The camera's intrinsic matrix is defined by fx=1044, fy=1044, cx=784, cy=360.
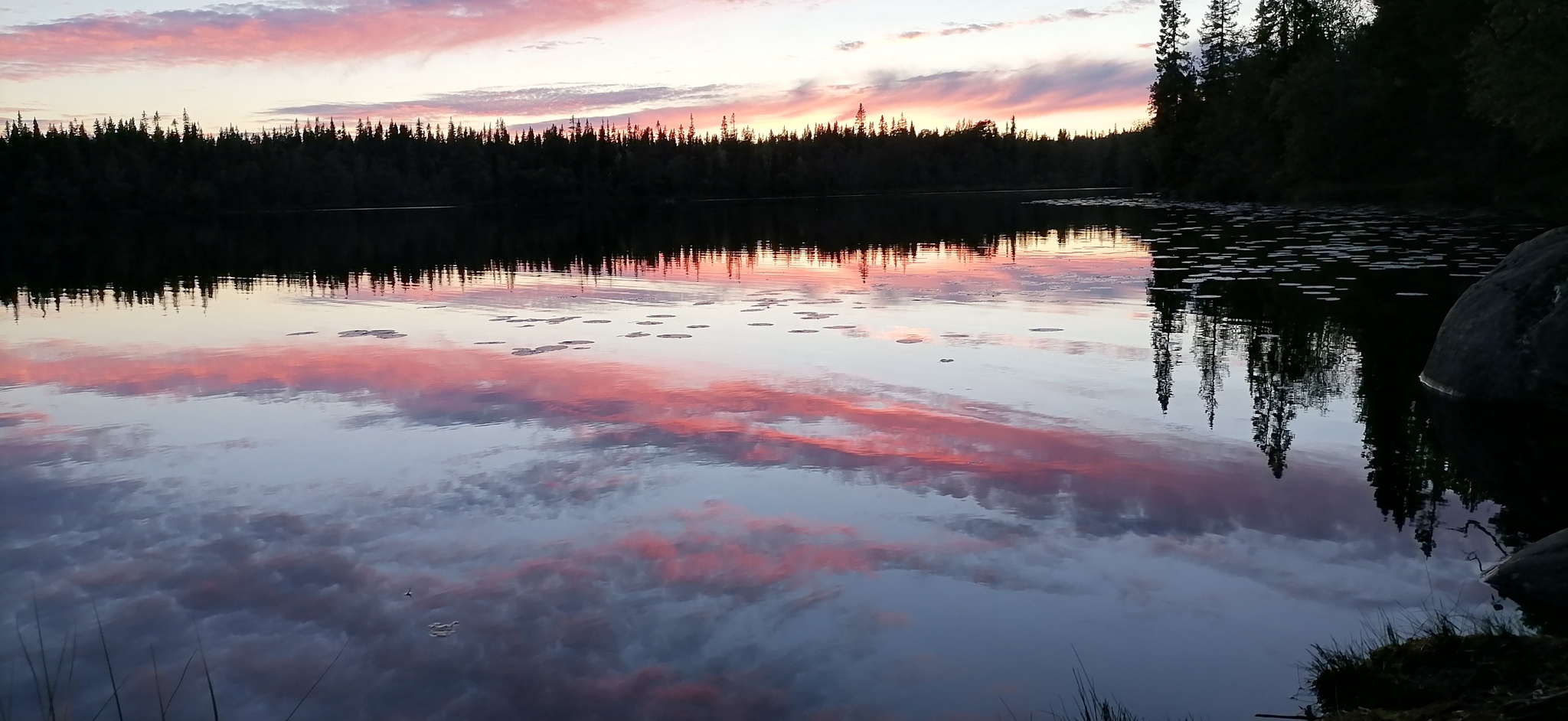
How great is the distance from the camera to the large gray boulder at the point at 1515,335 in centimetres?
877

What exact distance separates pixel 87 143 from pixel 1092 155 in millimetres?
151371

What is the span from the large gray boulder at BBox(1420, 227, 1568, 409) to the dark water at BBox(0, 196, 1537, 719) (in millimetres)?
636

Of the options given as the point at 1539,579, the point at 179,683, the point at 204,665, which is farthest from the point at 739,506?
the point at 1539,579

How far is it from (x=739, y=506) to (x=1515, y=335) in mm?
7114

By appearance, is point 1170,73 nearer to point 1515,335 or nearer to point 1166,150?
point 1166,150

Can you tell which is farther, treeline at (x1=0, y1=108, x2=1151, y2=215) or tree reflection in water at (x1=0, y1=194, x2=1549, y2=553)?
treeline at (x1=0, y1=108, x2=1151, y2=215)

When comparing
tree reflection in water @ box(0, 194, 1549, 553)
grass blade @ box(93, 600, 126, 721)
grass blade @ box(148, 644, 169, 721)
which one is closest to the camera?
grass blade @ box(148, 644, 169, 721)

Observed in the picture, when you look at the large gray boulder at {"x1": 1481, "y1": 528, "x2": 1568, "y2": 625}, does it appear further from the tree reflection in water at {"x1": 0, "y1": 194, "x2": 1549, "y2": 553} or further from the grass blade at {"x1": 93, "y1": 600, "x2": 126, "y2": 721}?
the grass blade at {"x1": 93, "y1": 600, "x2": 126, "y2": 721}

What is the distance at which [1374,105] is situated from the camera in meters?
46.1

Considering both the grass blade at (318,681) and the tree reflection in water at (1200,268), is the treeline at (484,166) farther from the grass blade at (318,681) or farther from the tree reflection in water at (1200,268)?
the grass blade at (318,681)

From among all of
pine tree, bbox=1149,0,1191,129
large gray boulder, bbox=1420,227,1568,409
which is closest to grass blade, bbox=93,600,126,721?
large gray boulder, bbox=1420,227,1568,409

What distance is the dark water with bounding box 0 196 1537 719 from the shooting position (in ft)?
16.0

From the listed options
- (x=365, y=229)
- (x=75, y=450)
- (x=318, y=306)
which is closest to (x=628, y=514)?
(x=75, y=450)

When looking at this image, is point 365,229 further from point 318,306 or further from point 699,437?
point 699,437
